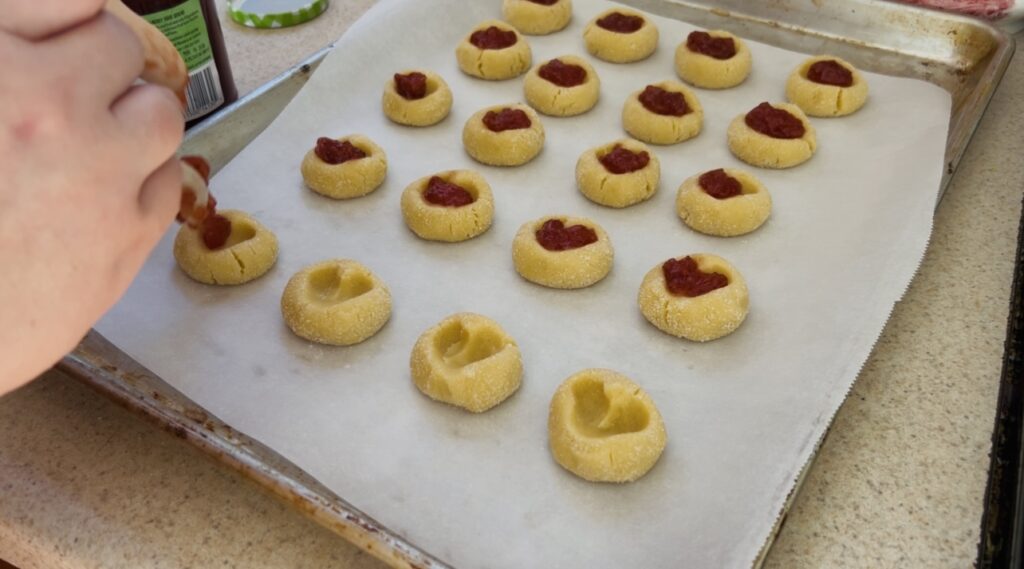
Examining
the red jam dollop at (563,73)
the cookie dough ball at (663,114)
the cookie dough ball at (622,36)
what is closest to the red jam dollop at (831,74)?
the cookie dough ball at (663,114)

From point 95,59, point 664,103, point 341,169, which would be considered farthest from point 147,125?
point 664,103

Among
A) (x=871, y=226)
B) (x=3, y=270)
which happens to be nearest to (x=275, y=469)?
(x=3, y=270)

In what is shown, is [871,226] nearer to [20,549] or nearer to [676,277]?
[676,277]

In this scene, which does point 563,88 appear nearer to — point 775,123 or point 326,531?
point 775,123

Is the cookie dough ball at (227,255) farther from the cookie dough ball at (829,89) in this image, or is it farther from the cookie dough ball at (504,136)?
the cookie dough ball at (829,89)

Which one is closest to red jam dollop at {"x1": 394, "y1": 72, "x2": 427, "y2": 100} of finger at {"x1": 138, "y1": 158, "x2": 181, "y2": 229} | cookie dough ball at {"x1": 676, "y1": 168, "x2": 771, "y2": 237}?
cookie dough ball at {"x1": 676, "y1": 168, "x2": 771, "y2": 237}

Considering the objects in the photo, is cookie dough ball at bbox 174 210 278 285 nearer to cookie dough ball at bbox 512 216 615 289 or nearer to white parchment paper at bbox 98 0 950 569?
white parchment paper at bbox 98 0 950 569

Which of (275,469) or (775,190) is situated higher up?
(275,469)
